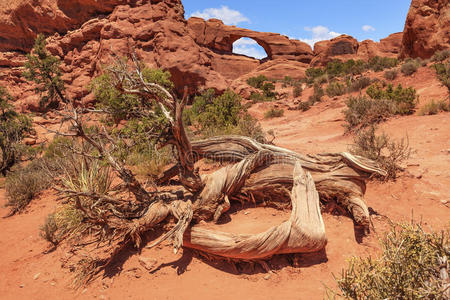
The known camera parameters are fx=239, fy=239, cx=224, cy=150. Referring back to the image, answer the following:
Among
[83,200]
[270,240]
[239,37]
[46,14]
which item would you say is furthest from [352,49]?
[83,200]

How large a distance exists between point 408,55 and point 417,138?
1730cm

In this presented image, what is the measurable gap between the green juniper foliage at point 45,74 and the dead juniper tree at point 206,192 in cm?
1820

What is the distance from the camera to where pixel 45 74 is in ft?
56.6

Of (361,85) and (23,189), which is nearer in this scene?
(23,189)

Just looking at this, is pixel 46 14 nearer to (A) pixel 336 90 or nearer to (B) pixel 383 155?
(A) pixel 336 90

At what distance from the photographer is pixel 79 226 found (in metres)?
3.00

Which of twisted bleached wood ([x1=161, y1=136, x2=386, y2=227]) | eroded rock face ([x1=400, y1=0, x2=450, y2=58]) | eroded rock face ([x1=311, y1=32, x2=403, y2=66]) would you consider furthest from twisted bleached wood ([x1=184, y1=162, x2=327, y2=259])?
eroded rock face ([x1=311, y1=32, x2=403, y2=66])

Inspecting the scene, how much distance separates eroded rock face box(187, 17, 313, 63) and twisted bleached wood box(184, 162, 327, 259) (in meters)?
34.4

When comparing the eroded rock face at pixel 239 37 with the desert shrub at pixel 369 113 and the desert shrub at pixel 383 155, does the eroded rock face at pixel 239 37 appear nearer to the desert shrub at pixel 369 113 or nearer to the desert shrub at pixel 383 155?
the desert shrub at pixel 369 113

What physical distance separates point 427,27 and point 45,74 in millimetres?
27172

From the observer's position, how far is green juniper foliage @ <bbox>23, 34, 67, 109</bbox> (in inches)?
672

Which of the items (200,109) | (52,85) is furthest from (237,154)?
(52,85)

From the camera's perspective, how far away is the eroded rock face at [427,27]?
15.8m

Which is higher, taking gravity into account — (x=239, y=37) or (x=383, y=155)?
(x=239, y=37)
